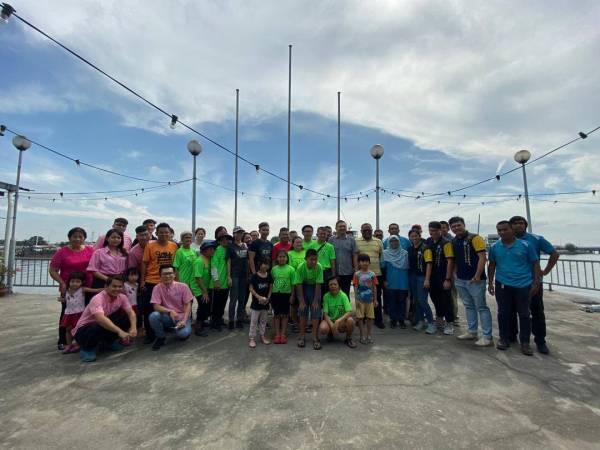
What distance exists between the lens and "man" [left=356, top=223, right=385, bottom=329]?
17.4 ft

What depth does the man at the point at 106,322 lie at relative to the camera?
150 inches

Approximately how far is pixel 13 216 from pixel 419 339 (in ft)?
38.9

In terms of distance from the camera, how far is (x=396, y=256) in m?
5.27

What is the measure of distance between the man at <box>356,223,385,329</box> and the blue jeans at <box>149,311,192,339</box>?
312 centimetres

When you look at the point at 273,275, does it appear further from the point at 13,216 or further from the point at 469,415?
the point at 13,216

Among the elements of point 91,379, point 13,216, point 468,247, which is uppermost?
point 13,216

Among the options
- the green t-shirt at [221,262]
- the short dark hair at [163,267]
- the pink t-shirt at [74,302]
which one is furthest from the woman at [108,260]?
the green t-shirt at [221,262]

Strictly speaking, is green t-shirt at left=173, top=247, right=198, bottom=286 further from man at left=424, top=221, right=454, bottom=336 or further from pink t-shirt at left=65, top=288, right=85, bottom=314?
man at left=424, top=221, right=454, bottom=336

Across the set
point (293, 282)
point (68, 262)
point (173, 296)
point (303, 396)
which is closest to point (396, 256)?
point (293, 282)

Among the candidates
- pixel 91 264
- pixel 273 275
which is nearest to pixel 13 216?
pixel 91 264

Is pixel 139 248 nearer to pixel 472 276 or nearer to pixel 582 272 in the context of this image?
pixel 472 276

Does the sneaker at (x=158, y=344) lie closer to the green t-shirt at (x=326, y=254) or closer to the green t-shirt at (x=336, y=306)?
the green t-shirt at (x=336, y=306)

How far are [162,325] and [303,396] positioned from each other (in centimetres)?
248

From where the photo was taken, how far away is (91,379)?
3.25 m
